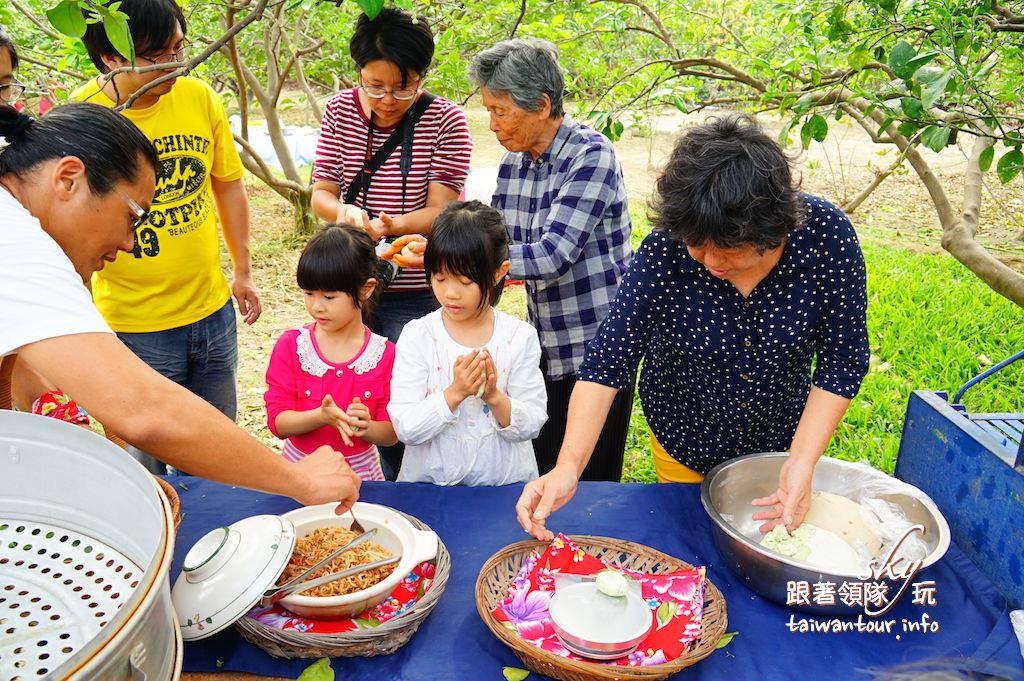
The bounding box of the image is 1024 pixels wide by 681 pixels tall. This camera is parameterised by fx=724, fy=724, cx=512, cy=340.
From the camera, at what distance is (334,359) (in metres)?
2.29

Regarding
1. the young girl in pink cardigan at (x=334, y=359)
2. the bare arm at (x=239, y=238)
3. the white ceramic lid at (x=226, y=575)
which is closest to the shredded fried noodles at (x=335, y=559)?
the white ceramic lid at (x=226, y=575)

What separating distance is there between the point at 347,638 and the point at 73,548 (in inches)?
18.7

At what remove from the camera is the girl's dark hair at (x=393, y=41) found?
2430 mm

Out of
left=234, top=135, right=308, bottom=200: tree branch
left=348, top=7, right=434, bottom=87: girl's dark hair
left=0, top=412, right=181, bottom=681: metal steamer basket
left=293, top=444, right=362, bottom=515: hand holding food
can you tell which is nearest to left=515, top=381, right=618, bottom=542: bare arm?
left=293, top=444, right=362, bottom=515: hand holding food

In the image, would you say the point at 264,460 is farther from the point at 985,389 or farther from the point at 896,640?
the point at 985,389

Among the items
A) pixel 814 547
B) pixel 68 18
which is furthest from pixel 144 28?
pixel 814 547

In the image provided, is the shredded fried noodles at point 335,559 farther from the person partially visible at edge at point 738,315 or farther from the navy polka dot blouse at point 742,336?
the navy polka dot blouse at point 742,336

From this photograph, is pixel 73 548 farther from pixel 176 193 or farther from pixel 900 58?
pixel 900 58

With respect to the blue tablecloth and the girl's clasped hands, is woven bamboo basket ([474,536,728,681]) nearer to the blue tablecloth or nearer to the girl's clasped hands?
the blue tablecloth

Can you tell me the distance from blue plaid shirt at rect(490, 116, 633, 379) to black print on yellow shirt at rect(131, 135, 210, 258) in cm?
102

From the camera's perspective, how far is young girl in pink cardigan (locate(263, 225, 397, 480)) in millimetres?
2221

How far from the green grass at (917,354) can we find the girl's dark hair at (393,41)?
2.18 m

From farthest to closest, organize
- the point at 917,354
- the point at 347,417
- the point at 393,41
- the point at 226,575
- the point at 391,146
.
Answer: the point at 917,354
the point at 391,146
the point at 393,41
the point at 347,417
the point at 226,575

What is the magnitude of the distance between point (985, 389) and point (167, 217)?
4188 millimetres
